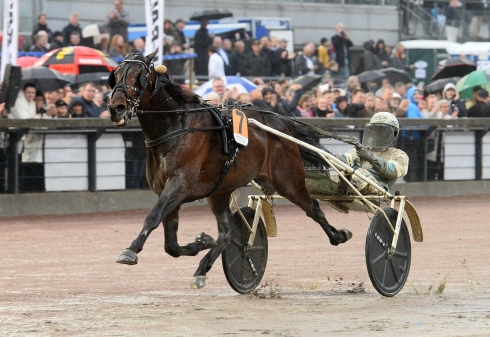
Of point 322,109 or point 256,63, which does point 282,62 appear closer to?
point 256,63

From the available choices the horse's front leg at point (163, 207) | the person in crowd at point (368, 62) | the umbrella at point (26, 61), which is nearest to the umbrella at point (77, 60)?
the umbrella at point (26, 61)

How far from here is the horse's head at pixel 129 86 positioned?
30.1 ft

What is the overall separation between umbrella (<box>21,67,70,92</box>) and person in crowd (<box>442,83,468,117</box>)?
6.89 metres

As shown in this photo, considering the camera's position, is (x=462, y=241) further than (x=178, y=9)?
No

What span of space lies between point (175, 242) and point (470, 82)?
49.4 feet

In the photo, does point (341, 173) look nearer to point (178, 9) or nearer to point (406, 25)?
point (178, 9)

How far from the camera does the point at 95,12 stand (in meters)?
27.7

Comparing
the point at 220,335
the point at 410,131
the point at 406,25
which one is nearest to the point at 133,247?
the point at 220,335

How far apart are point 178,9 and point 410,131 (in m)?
10.2

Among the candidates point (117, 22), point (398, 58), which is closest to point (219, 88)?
point (117, 22)

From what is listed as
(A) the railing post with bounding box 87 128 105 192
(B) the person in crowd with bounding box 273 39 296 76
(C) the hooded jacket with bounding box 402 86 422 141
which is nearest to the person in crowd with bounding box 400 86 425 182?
(C) the hooded jacket with bounding box 402 86 422 141

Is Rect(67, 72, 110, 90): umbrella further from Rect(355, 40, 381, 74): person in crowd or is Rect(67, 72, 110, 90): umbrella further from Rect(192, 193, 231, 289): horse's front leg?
Rect(192, 193, 231, 289): horse's front leg

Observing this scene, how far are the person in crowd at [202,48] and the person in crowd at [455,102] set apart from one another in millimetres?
4748

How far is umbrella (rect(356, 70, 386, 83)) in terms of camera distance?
25047 mm
